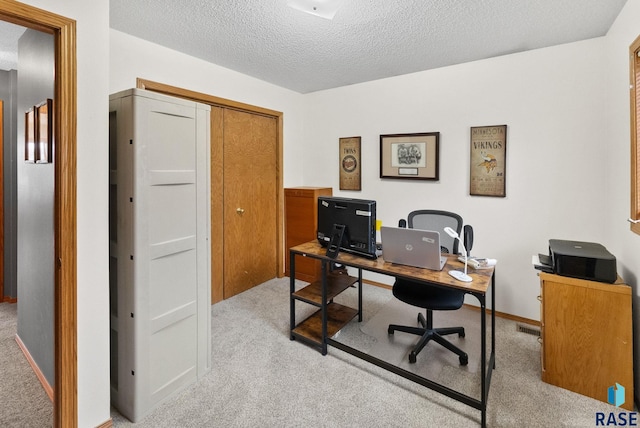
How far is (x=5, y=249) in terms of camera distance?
10.9 ft

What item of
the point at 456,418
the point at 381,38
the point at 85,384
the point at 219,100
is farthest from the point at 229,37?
the point at 456,418

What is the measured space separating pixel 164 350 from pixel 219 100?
2477 millimetres

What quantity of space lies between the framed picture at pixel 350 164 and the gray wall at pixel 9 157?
142 inches

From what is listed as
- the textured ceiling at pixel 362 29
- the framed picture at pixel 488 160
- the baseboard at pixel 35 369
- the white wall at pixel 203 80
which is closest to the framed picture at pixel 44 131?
the white wall at pixel 203 80

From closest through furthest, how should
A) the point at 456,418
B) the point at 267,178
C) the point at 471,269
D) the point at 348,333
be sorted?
the point at 456,418, the point at 471,269, the point at 348,333, the point at 267,178

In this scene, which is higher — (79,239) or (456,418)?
(79,239)

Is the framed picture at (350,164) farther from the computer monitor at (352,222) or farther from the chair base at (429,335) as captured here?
the chair base at (429,335)

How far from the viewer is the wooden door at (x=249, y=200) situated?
11.7 feet

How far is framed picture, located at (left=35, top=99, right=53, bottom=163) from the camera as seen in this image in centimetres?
166

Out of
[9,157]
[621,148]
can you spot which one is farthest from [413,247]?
[9,157]

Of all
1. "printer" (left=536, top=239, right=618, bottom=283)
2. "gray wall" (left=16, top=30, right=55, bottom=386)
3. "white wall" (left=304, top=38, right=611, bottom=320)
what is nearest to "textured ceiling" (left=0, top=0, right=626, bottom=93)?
"white wall" (left=304, top=38, right=611, bottom=320)

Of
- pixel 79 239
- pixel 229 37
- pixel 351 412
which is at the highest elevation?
pixel 229 37

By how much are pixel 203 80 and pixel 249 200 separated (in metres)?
1.40

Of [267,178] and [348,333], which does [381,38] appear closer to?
[267,178]
